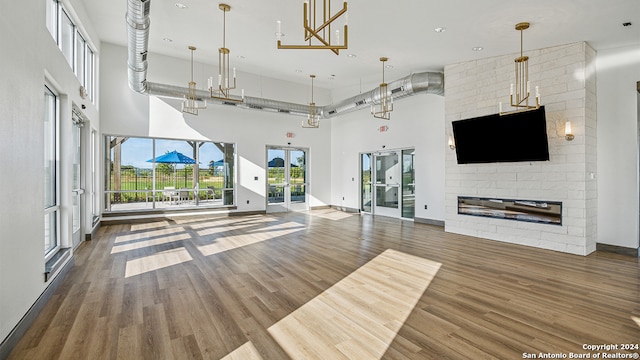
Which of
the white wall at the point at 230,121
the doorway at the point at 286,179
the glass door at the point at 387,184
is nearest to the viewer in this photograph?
the white wall at the point at 230,121

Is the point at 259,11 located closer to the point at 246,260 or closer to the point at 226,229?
the point at 246,260

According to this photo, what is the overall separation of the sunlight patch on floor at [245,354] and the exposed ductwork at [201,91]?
4.26 metres

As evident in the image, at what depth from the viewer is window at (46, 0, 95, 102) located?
4352mm

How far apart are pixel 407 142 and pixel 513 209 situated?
11.2ft

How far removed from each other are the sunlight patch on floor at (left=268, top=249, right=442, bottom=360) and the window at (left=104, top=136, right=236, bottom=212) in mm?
6553

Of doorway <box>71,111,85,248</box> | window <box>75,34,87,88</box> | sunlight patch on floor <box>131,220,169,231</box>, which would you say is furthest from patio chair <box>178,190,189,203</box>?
window <box>75,34,87,88</box>

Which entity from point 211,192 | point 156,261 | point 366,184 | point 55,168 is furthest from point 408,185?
point 55,168

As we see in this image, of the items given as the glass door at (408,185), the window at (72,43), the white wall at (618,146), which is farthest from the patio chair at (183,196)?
the white wall at (618,146)

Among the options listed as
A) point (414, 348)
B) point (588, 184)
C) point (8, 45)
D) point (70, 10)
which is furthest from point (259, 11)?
point (588, 184)

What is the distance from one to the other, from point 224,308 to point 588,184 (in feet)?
20.2

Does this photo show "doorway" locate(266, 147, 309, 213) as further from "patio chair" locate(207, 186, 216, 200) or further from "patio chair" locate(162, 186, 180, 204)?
"patio chair" locate(162, 186, 180, 204)

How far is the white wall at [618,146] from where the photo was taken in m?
5.31

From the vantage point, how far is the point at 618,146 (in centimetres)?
543

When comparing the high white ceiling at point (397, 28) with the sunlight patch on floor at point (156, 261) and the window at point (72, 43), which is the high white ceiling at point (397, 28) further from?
the sunlight patch on floor at point (156, 261)
